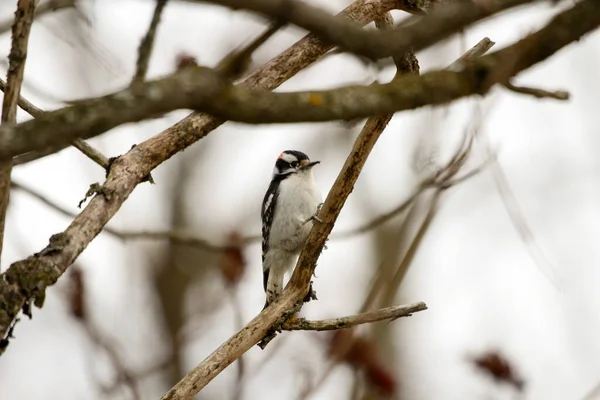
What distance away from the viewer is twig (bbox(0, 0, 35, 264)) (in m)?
2.76

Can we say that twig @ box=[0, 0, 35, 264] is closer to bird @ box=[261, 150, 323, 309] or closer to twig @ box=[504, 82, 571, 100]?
twig @ box=[504, 82, 571, 100]

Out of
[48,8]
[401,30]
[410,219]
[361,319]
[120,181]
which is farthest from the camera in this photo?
[48,8]

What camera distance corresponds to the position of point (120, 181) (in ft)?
13.5

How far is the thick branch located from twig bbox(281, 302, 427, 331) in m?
2.38

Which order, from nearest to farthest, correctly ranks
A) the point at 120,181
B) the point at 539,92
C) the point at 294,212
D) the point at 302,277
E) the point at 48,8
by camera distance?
the point at 539,92 → the point at 120,181 → the point at 48,8 → the point at 302,277 → the point at 294,212

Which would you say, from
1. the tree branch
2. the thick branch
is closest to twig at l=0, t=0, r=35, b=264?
the tree branch

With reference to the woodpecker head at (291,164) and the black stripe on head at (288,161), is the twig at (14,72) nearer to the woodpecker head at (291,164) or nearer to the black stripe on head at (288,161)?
the woodpecker head at (291,164)

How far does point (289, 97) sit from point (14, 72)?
1.23m

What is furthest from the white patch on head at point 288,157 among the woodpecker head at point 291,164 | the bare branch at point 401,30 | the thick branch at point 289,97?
the bare branch at point 401,30

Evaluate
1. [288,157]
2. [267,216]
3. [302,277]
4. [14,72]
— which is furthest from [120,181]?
[288,157]

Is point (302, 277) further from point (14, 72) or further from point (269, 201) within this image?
point (269, 201)

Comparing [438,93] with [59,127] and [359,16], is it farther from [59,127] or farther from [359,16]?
[359,16]

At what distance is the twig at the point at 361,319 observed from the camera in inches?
175

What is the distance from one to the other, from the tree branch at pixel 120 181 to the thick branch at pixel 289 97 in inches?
42.6
